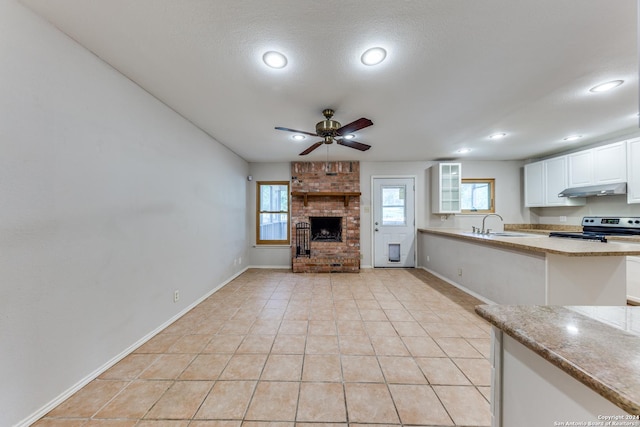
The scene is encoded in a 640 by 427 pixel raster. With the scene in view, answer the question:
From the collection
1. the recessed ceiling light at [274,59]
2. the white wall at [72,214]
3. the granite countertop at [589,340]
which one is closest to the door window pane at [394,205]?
the recessed ceiling light at [274,59]

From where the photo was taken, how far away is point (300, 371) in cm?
172

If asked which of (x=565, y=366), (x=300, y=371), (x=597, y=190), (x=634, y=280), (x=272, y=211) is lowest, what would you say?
(x=300, y=371)

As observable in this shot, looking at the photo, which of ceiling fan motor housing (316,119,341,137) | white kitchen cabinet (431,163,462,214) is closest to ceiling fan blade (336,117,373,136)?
ceiling fan motor housing (316,119,341,137)

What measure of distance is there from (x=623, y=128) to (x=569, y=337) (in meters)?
4.60

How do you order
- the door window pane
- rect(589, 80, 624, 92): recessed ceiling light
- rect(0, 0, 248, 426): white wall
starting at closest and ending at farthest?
rect(0, 0, 248, 426): white wall
rect(589, 80, 624, 92): recessed ceiling light
the door window pane

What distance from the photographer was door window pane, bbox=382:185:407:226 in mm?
4984

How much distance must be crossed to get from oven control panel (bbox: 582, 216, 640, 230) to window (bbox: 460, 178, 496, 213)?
149 centimetres

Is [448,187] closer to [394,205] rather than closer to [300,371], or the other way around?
[394,205]

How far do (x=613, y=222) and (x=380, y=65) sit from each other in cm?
432

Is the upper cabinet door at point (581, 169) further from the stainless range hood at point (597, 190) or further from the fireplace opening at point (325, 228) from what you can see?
the fireplace opening at point (325, 228)

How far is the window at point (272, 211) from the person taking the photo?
5047 millimetres

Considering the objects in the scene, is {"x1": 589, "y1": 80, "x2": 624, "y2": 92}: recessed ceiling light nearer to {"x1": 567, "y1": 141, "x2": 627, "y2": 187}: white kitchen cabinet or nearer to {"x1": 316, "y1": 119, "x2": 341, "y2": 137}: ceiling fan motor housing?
{"x1": 567, "y1": 141, "x2": 627, "y2": 187}: white kitchen cabinet

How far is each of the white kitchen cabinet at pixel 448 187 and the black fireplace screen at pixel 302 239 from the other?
9.38 ft

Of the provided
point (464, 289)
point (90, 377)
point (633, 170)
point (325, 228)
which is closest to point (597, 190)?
point (633, 170)
